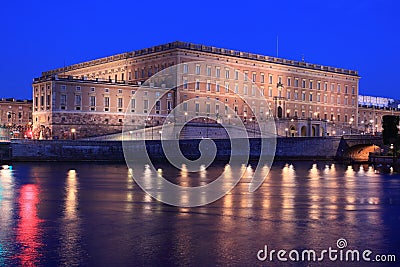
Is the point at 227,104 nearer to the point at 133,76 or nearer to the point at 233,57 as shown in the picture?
the point at 233,57

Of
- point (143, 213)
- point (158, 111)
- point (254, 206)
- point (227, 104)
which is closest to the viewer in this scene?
point (143, 213)

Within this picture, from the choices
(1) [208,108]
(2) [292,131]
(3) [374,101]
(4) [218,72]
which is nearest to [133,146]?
(1) [208,108]

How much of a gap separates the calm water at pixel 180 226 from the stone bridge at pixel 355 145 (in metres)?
38.4

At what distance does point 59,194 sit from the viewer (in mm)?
24250

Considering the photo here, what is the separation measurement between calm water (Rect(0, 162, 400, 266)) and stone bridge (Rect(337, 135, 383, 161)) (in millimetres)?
38413

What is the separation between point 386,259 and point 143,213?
8.34m

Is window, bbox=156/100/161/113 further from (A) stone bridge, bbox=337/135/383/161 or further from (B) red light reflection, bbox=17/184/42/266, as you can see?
(B) red light reflection, bbox=17/184/42/266

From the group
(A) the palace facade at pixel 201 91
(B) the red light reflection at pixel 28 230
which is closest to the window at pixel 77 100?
(A) the palace facade at pixel 201 91

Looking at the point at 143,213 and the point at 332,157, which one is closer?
the point at 143,213

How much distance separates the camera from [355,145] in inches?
2596

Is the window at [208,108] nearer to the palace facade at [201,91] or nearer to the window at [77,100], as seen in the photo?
the palace facade at [201,91]

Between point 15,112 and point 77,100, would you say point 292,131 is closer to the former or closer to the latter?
point 77,100

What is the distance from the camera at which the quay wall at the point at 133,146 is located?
5266cm

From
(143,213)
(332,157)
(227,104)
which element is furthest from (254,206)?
(227,104)
